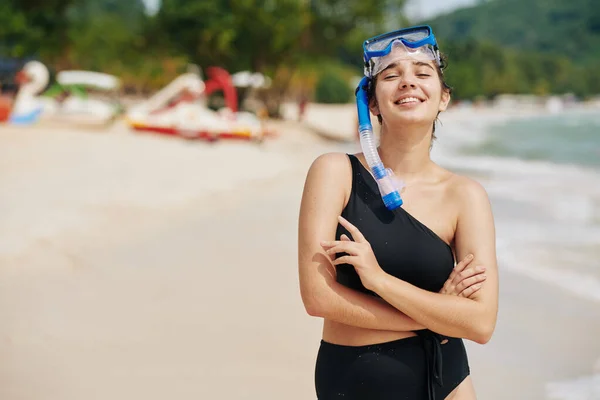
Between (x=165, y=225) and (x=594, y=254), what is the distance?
5050 millimetres

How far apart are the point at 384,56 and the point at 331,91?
69.9 m

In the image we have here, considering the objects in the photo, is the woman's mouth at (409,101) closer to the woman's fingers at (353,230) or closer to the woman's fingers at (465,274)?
the woman's fingers at (353,230)

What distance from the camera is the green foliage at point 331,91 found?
233 ft

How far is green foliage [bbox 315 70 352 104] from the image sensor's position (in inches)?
2790

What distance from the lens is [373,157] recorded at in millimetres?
1884

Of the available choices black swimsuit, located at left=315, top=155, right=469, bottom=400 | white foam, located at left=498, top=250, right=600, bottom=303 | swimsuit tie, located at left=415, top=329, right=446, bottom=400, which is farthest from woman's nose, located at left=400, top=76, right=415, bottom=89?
white foam, located at left=498, top=250, right=600, bottom=303

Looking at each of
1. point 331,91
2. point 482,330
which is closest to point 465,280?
point 482,330

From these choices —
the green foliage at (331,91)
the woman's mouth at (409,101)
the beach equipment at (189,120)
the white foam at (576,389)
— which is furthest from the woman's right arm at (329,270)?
the green foliage at (331,91)

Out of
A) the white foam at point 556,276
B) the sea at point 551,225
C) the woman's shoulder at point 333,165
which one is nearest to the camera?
the woman's shoulder at point 333,165

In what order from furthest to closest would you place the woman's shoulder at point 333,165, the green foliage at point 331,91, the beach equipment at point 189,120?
the green foliage at point 331,91 → the beach equipment at point 189,120 → the woman's shoulder at point 333,165

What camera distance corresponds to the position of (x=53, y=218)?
810 cm

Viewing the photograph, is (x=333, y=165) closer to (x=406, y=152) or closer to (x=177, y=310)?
(x=406, y=152)

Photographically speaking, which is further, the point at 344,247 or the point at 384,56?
the point at 384,56

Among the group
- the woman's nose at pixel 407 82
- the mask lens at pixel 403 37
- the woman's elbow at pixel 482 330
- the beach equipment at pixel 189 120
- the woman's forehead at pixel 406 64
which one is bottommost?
the woman's elbow at pixel 482 330
